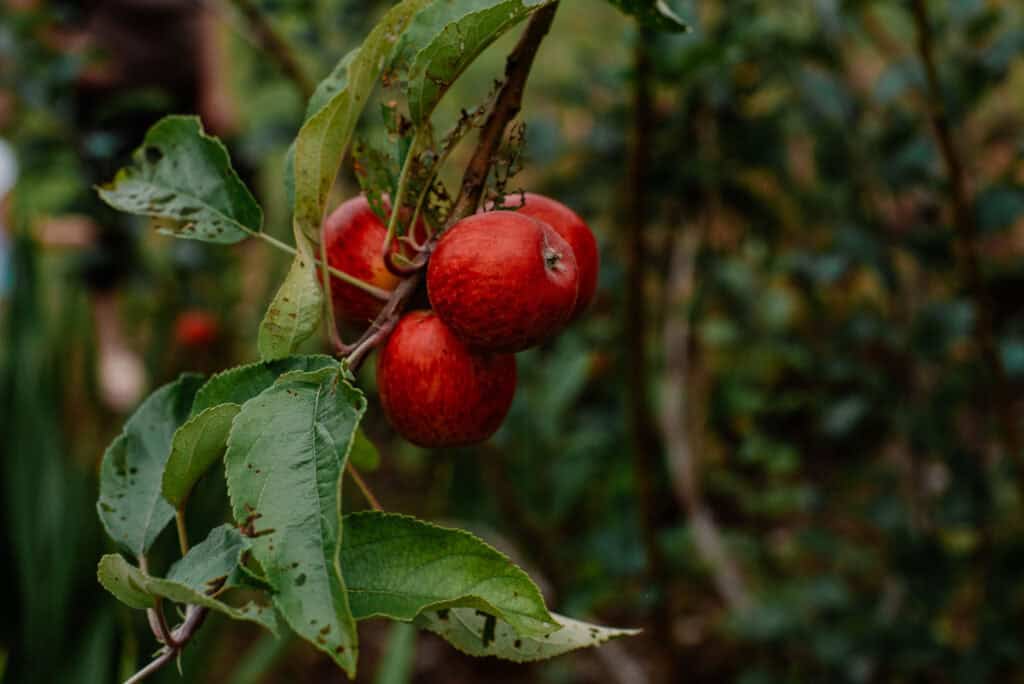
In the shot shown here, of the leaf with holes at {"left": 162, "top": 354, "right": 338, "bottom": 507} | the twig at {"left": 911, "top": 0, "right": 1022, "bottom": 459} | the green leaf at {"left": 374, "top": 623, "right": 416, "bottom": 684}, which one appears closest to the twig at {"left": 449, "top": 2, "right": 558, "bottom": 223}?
the leaf with holes at {"left": 162, "top": 354, "right": 338, "bottom": 507}

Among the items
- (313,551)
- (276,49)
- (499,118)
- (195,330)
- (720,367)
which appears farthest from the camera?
(195,330)

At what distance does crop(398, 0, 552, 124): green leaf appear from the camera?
37 centimetres

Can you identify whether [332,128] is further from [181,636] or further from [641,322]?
[641,322]

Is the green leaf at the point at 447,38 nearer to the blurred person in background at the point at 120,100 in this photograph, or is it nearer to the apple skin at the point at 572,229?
the apple skin at the point at 572,229

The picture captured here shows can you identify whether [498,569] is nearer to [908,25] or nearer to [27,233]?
[908,25]

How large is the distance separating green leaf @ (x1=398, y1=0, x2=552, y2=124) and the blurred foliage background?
1.07ft

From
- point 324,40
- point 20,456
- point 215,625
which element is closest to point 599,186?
point 324,40

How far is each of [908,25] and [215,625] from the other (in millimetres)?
1115

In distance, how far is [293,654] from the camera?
5.61ft

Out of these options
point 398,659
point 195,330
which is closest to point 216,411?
point 398,659

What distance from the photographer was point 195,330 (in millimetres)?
1827

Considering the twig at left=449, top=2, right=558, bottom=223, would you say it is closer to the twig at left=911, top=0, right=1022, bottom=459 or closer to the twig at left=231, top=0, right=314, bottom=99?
the twig at left=911, top=0, right=1022, bottom=459

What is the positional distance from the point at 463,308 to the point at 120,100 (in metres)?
1.39

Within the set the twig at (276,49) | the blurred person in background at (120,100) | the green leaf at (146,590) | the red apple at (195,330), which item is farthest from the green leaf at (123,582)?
the red apple at (195,330)
